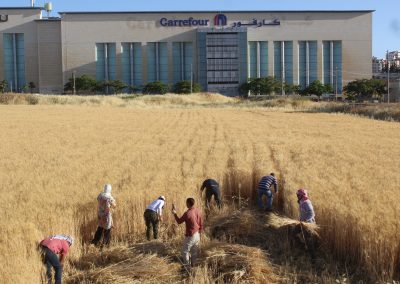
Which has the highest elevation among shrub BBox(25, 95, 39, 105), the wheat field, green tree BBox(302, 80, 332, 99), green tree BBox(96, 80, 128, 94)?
green tree BBox(96, 80, 128, 94)

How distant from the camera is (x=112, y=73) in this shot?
123 meters

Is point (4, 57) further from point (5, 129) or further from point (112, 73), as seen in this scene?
point (5, 129)

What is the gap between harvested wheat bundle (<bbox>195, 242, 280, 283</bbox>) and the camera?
24.7ft

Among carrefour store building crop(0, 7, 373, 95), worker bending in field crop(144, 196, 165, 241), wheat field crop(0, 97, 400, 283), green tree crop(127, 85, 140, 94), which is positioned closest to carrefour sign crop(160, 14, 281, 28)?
carrefour store building crop(0, 7, 373, 95)

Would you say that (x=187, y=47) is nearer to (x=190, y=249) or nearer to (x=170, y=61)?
(x=170, y=61)

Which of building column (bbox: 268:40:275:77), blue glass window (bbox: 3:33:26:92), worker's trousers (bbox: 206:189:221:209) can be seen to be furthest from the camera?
blue glass window (bbox: 3:33:26:92)

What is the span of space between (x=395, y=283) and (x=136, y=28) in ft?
394

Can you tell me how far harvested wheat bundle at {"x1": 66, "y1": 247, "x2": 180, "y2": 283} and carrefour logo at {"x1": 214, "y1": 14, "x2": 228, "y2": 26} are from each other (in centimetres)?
11899

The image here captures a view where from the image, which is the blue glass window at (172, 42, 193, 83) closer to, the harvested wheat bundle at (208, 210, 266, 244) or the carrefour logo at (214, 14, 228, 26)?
the carrefour logo at (214, 14, 228, 26)

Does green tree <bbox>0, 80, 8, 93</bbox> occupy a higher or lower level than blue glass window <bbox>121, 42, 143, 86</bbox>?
lower

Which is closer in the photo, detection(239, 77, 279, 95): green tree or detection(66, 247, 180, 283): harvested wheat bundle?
detection(66, 247, 180, 283): harvested wheat bundle

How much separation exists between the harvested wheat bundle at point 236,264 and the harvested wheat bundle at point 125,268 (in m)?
0.55

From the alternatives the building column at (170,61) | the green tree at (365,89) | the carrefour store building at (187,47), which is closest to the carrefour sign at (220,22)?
the carrefour store building at (187,47)

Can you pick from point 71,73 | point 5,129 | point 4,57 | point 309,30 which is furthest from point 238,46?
point 5,129
